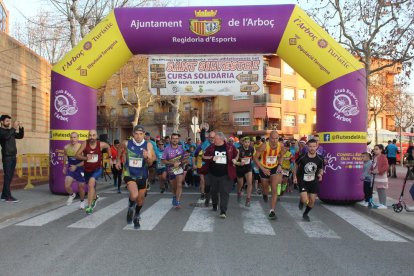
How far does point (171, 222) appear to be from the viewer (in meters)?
→ 8.20

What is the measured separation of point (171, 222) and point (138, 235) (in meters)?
1.36

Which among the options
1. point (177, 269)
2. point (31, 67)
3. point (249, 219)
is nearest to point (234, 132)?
point (31, 67)

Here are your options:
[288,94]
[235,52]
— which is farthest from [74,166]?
[288,94]

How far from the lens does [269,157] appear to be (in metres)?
9.45

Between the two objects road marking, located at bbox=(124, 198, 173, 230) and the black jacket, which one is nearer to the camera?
road marking, located at bbox=(124, 198, 173, 230)

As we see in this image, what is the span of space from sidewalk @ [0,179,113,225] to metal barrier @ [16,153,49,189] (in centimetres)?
98

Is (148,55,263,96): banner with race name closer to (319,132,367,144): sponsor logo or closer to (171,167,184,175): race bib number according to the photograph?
(319,132,367,144): sponsor logo

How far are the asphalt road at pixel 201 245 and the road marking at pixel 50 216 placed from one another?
0.02m

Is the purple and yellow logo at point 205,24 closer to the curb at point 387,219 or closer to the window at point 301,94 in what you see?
the curb at point 387,219

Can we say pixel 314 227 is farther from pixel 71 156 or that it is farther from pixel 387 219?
pixel 71 156

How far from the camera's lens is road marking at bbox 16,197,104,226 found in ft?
26.0

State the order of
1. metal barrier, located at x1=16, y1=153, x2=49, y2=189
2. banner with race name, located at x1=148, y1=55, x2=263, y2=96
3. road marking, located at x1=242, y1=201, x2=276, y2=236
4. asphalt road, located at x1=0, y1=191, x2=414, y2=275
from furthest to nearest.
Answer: metal barrier, located at x1=16, y1=153, x2=49, y2=189 < banner with race name, located at x1=148, y1=55, x2=263, y2=96 < road marking, located at x1=242, y1=201, x2=276, y2=236 < asphalt road, located at x1=0, y1=191, x2=414, y2=275

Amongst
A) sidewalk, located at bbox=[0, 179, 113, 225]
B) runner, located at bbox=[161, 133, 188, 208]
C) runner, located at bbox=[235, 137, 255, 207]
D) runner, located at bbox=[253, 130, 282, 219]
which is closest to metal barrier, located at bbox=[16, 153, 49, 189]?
sidewalk, located at bbox=[0, 179, 113, 225]

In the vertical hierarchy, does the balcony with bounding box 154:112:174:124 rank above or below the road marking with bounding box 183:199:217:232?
above
